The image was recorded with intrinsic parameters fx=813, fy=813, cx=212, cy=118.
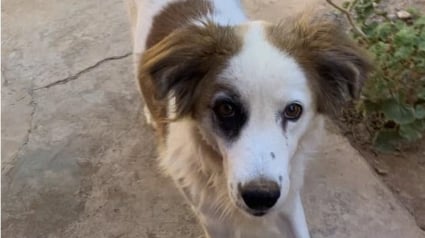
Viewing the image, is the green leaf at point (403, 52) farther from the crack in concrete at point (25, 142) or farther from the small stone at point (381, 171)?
the crack in concrete at point (25, 142)

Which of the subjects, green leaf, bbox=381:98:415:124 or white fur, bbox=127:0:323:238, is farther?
green leaf, bbox=381:98:415:124

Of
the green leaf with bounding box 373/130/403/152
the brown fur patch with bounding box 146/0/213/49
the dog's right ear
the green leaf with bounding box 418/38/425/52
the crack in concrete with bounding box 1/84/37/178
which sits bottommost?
the crack in concrete with bounding box 1/84/37/178

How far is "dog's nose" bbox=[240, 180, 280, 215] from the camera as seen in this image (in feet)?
7.09

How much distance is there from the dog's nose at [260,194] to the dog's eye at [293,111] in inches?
7.4

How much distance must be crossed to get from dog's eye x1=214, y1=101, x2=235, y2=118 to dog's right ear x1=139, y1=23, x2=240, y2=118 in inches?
3.4

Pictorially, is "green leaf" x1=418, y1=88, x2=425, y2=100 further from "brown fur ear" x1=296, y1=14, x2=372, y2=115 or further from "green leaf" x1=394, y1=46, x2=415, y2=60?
"brown fur ear" x1=296, y1=14, x2=372, y2=115

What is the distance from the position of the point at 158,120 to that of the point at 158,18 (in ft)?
1.34

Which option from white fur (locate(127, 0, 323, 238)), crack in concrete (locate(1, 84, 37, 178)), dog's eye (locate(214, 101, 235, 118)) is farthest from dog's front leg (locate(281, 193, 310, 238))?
crack in concrete (locate(1, 84, 37, 178))

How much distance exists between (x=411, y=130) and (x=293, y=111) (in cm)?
118

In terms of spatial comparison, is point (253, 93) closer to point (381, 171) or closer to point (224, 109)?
point (224, 109)

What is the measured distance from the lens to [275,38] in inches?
89.6

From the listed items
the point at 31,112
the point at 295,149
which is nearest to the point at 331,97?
the point at 295,149

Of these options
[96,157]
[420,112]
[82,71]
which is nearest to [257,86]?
[420,112]

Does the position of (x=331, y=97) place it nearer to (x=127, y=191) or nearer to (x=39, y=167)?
(x=127, y=191)
